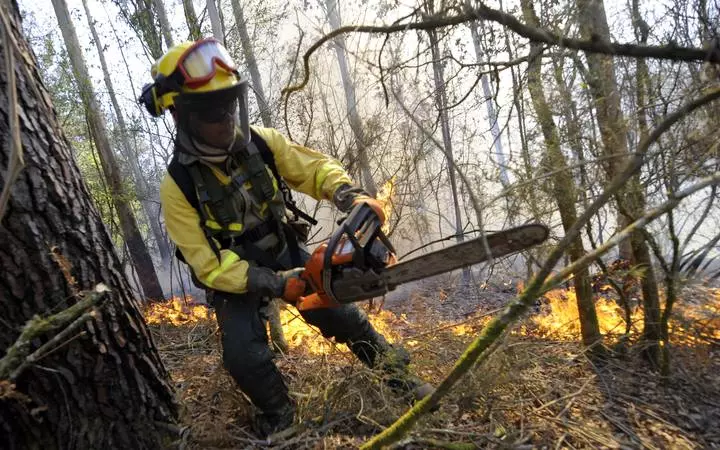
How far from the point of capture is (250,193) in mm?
2674

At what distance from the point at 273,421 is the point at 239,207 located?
1.30m

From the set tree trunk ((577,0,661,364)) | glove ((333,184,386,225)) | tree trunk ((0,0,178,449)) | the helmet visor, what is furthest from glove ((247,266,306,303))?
tree trunk ((577,0,661,364))

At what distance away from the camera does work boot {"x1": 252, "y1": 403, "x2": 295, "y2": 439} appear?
242cm

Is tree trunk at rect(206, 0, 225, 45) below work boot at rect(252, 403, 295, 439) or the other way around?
the other way around

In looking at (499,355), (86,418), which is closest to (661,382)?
(499,355)

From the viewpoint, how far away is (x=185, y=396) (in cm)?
283

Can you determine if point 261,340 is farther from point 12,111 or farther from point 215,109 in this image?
point 12,111

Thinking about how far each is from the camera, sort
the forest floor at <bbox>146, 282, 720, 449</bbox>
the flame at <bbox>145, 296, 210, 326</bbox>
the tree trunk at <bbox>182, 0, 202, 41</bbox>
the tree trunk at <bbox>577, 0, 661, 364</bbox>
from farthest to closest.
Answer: the flame at <bbox>145, 296, 210, 326</bbox>, the tree trunk at <bbox>182, 0, 202, 41</bbox>, the tree trunk at <bbox>577, 0, 661, 364</bbox>, the forest floor at <bbox>146, 282, 720, 449</bbox>

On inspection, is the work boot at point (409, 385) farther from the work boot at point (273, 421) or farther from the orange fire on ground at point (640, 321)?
the orange fire on ground at point (640, 321)

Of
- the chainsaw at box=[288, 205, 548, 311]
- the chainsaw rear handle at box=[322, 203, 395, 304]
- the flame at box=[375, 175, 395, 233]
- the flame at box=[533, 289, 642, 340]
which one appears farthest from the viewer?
the flame at box=[533, 289, 642, 340]

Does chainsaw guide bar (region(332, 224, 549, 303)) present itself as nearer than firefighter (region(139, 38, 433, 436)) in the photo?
Yes

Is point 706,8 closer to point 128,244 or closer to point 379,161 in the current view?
point 379,161

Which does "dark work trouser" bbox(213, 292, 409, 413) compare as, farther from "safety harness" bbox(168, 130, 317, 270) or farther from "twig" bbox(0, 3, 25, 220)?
"twig" bbox(0, 3, 25, 220)

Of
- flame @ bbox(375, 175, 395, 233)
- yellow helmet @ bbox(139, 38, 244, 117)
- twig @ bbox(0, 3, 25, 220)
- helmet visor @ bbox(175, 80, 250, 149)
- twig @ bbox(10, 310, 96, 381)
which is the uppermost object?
yellow helmet @ bbox(139, 38, 244, 117)
